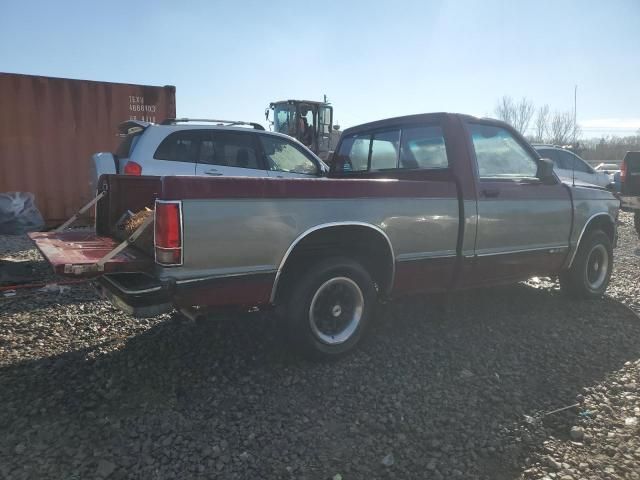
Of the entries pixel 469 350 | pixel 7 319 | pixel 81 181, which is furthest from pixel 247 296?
pixel 81 181

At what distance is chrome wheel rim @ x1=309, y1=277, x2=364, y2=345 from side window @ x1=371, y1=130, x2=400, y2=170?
5.30ft

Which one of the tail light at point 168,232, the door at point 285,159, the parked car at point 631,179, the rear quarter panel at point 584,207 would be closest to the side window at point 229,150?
the door at point 285,159

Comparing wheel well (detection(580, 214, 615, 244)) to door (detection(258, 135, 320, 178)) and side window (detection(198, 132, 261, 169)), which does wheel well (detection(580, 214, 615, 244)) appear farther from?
side window (detection(198, 132, 261, 169))

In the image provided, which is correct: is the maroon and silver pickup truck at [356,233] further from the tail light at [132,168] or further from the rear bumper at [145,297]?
the tail light at [132,168]

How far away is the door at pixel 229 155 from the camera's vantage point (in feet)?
20.9

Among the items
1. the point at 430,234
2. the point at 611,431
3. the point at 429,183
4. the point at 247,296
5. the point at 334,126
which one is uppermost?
the point at 334,126

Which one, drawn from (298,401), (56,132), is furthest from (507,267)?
(56,132)

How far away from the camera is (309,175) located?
663 centimetres

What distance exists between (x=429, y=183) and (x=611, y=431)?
6.76 feet

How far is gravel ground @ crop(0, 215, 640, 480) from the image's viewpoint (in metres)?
2.53

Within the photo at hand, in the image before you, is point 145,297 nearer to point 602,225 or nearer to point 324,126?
point 602,225

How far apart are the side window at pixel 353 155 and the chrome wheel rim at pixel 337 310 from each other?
1.84m

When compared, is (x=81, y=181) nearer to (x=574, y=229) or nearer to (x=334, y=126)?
(x=574, y=229)

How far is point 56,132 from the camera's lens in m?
9.55
